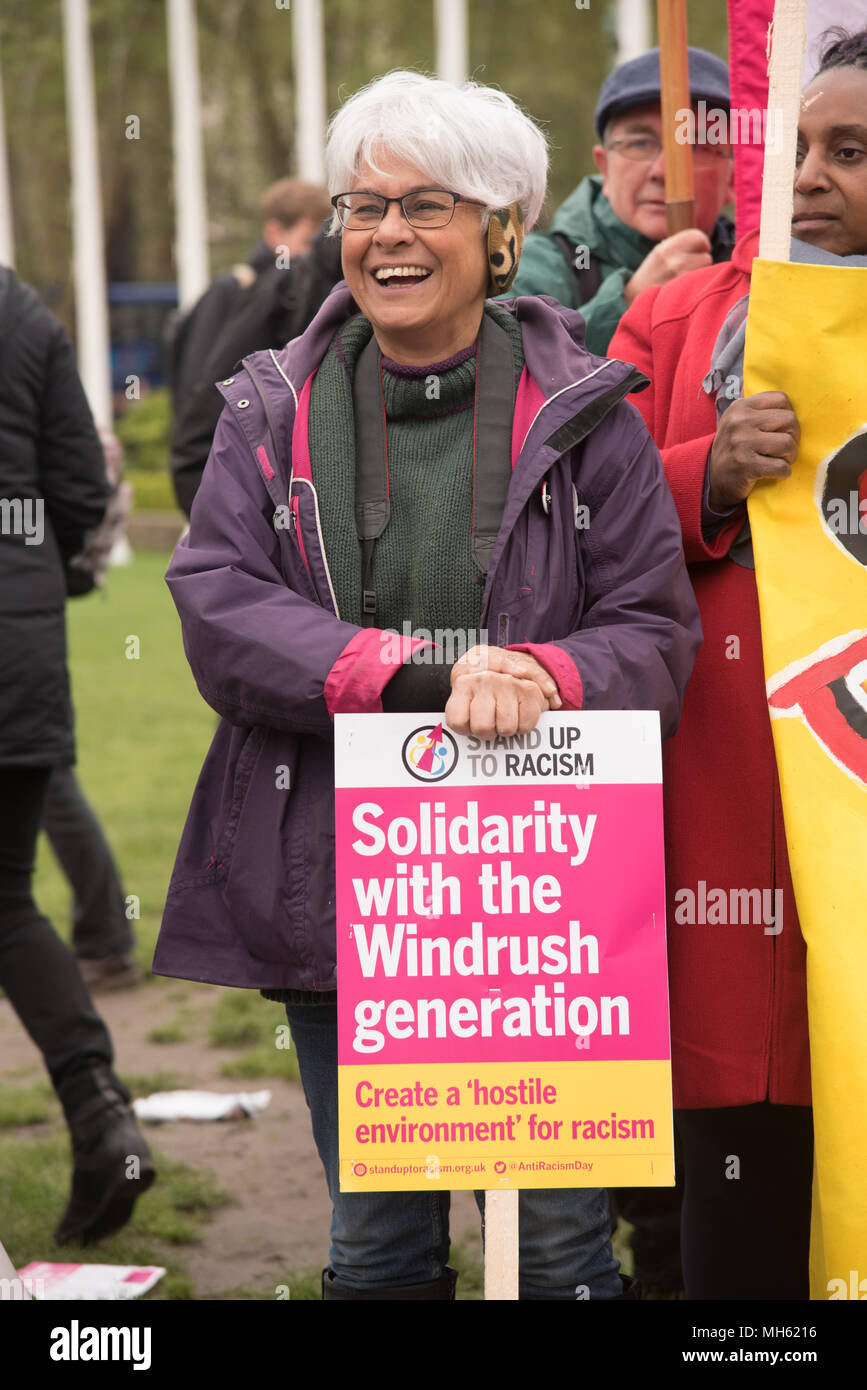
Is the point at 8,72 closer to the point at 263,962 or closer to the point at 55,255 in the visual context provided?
the point at 55,255

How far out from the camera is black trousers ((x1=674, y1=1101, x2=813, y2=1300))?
3047 mm

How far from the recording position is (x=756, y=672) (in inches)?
109

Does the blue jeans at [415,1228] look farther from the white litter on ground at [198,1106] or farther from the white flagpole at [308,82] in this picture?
the white flagpole at [308,82]

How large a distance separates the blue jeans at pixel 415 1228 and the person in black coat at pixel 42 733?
151 centimetres

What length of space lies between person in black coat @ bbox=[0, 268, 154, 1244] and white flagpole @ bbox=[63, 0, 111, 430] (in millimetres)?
19352

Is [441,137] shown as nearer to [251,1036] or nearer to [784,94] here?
[784,94]

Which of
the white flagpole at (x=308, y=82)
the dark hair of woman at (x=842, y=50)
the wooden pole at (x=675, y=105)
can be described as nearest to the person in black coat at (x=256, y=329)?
the wooden pole at (x=675, y=105)

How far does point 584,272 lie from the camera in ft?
12.6

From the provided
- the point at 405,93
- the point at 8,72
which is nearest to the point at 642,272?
the point at 405,93

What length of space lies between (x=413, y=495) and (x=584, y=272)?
1.46 metres

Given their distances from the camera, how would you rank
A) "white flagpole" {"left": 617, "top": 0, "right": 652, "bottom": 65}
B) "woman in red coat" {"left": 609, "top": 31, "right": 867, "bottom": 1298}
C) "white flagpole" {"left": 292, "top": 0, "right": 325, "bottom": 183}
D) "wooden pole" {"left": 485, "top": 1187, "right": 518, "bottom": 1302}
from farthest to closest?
"white flagpole" {"left": 292, "top": 0, "right": 325, "bottom": 183}, "white flagpole" {"left": 617, "top": 0, "right": 652, "bottom": 65}, "woman in red coat" {"left": 609, "top": 31, "right": 867, "bottom": 1298}, "wooden pole" {"left": 485, "top": 1187, "right": 518, "bottom": 1302}

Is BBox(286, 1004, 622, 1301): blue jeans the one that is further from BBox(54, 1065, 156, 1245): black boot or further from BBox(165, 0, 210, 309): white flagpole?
BBox(165, 0, 210, 309): white flagpole

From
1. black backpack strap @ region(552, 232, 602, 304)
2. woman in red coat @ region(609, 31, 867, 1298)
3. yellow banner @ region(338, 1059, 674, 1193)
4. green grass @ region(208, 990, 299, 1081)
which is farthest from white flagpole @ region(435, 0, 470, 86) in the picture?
yellow banner @ region(338, 1059, 674, 1193)

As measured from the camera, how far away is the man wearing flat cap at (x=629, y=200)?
12.3ft
